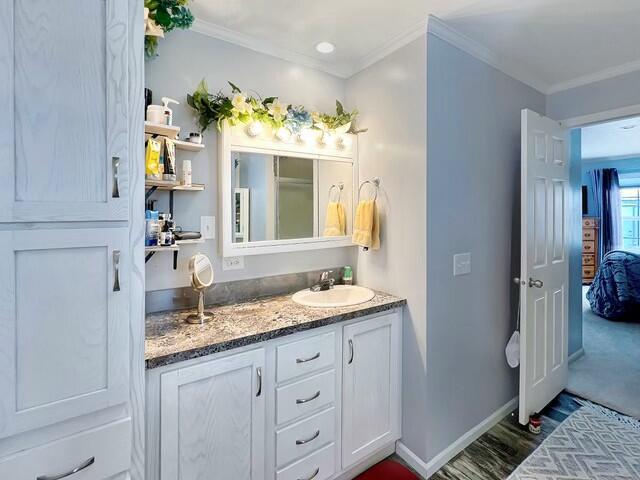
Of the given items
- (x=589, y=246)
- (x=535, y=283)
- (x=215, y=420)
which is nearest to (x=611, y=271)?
(x=589, y=246)

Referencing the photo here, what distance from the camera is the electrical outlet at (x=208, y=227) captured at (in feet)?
5.74

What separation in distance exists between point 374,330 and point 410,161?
3.08ft

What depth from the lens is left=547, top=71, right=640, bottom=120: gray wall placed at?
218 cm

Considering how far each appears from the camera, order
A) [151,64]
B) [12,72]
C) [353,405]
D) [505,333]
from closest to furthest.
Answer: [12,72] < [151,64] < [353,405] < [505,333]

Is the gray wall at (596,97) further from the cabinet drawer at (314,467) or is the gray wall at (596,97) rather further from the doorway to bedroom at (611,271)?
the cabinet drawer at (314,467)

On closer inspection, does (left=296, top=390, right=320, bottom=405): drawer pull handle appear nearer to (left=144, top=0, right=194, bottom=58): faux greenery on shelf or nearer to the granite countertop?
the granite countertop

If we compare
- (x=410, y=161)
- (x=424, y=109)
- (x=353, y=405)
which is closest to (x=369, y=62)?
(x=424, y=109)

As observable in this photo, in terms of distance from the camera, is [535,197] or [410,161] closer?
[410,161]

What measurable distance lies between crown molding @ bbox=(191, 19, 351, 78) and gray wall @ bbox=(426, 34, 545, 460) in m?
0.70

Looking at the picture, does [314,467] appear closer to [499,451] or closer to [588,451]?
[499,451]

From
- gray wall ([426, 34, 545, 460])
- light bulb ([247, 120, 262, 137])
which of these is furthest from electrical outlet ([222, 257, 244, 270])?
gray wall ([426, 34, 545, 460])

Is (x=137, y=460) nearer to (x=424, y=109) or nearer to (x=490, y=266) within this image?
A: (x=424, y=109)

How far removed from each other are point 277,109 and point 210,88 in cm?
37

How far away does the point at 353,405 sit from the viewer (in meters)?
1.70
